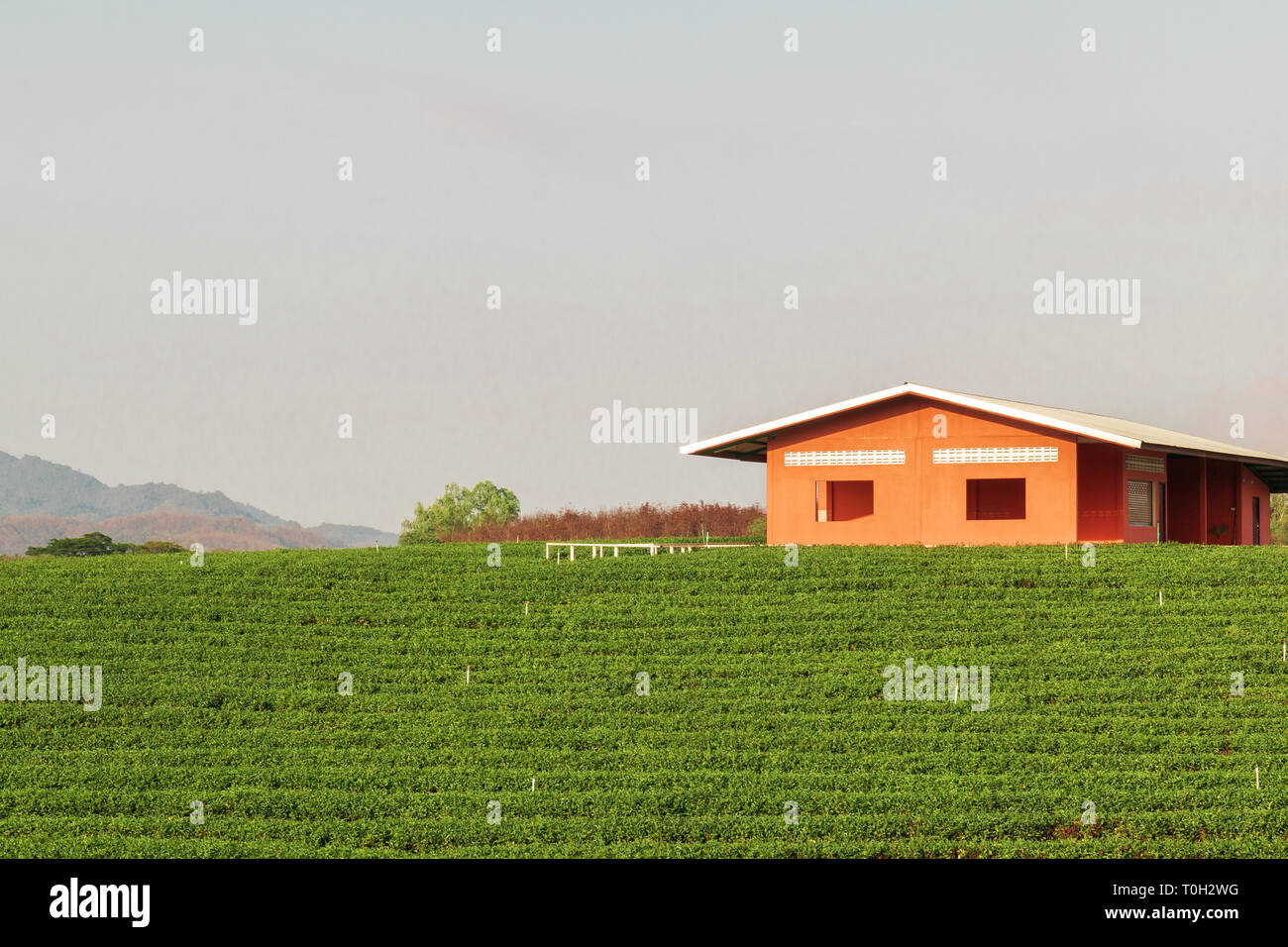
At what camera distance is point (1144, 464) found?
1200 inches

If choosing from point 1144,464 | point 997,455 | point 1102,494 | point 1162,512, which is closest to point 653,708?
point 997,455

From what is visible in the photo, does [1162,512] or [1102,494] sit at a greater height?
[1102,494]

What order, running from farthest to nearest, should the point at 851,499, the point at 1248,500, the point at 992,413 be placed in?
the point at 1248,500
the point at 851,499
the point at 992,413

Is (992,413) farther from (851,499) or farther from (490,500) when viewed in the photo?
(490,500)

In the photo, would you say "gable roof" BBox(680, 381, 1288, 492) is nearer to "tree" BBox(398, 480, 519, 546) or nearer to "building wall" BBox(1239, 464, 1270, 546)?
"building wall" BBox(1239, 464, 1270, 546)

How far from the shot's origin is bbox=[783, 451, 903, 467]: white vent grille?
96.2 feet

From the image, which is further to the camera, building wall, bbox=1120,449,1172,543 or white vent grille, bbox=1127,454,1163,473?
white vent grille, bbox=1127,454,1163,473

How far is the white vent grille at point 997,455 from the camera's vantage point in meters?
27.9

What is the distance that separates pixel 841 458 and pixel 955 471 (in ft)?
9.37

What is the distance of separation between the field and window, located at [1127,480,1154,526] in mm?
4117

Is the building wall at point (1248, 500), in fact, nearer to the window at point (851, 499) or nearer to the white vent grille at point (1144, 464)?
the white vent grille at point (1144, 464)

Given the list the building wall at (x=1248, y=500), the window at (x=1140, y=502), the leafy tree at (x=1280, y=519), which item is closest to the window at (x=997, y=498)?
the window at (x=1140, y=502)

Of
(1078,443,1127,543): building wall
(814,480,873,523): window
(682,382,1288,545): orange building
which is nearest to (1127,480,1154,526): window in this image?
(682,382,1288,545): orange building

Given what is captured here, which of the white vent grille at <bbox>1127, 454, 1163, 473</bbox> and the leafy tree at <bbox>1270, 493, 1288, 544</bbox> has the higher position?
the white vent grille at <bbox>1127, 454, 1163, 473</bbox>
